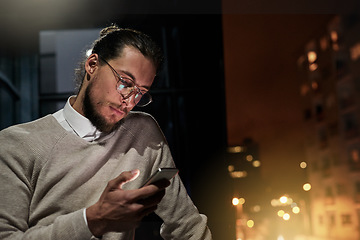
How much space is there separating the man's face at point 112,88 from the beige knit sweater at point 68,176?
7cm

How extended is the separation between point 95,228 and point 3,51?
42.7 inches

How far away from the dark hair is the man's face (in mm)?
25

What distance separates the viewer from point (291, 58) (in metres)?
3.19

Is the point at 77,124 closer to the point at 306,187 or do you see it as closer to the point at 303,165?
the point at 303,165

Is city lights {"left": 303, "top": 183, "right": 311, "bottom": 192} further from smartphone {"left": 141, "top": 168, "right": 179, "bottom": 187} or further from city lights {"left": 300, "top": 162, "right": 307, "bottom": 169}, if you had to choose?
smartphone {"left": 141, "top": 168, "right": 179, "bottom": 187}

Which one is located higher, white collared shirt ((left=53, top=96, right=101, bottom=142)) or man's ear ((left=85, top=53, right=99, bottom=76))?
man's ear ((left=85, top=53, right=99, bottom=76))

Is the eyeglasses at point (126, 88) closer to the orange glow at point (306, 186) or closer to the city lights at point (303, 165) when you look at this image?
the city lights at point (303, 165)

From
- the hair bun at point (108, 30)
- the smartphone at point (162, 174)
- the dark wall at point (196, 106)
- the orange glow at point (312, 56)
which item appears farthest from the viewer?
the orange glow at point (312, 56)

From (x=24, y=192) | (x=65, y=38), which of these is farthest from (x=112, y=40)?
(x=24, y=192)

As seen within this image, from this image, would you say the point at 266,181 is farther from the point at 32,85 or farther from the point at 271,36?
the point at 32,85

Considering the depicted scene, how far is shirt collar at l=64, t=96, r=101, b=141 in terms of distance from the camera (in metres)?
1.67

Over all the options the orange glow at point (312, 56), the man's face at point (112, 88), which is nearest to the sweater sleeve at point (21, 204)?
the man's face at point (112, 88)

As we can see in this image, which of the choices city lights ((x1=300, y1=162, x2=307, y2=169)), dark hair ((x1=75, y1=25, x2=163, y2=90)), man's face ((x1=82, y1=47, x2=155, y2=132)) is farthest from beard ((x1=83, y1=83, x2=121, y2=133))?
city lights ((x1=300, y1=162, x2=307, y2=169))

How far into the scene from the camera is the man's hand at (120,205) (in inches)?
53.2
